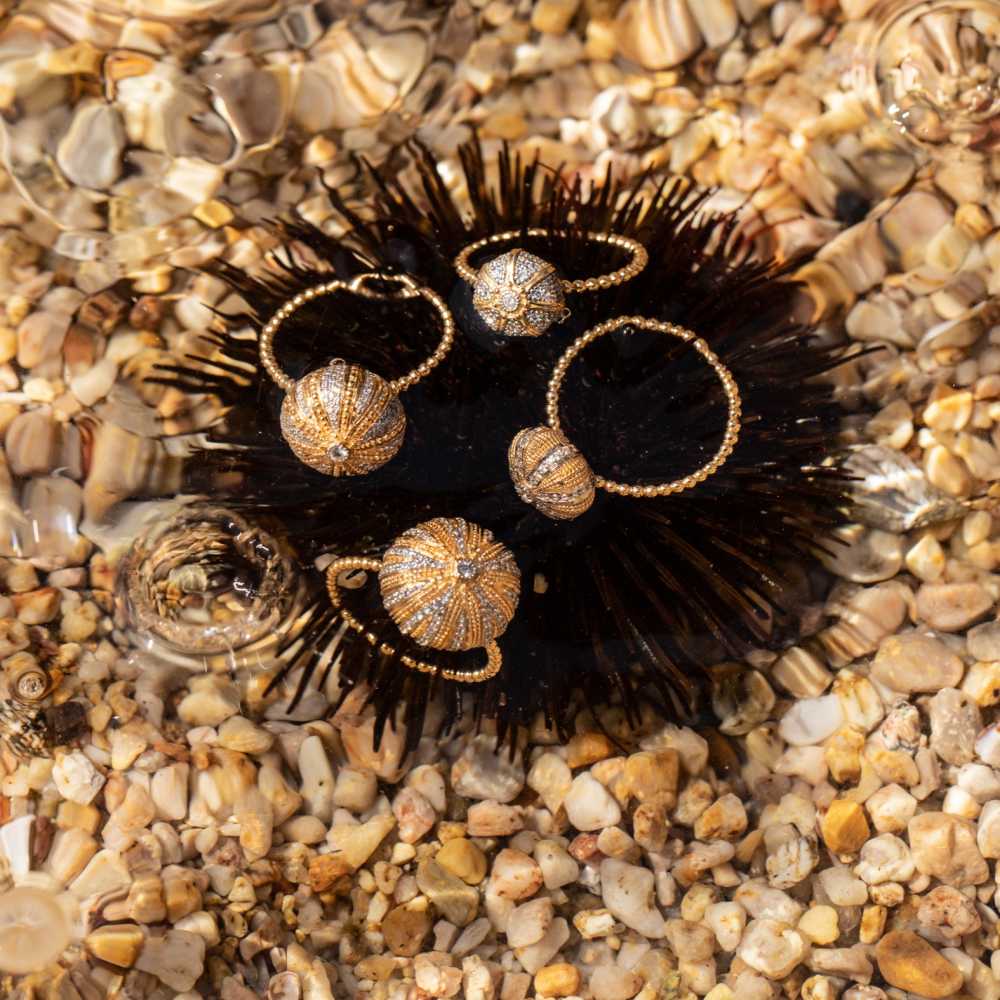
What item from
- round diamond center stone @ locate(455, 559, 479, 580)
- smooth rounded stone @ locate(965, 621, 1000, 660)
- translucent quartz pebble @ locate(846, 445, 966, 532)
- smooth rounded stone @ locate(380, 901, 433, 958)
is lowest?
smooth rounded stone @ locate(380, 901, 433, 958)

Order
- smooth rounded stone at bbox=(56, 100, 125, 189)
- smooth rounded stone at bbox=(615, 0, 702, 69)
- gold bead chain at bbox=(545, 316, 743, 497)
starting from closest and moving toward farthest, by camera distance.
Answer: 1. gold bead chain at bbox=(545, 316, 743, 497)
2. smooth rounded stone at bbox=(56, 100, 125, 189)
3. smooth rounded stone at bbox=(615, 0, 702, 69)

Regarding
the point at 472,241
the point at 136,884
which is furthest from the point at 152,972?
the point at 472,241

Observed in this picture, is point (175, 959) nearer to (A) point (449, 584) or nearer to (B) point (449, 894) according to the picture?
(B) point (449, 894)

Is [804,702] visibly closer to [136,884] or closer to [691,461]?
[691,461]

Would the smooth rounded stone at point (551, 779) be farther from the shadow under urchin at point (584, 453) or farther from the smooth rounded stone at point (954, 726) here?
the smooth rounded stone at point (954, 726)

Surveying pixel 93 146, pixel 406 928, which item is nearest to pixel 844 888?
pixel 406 928

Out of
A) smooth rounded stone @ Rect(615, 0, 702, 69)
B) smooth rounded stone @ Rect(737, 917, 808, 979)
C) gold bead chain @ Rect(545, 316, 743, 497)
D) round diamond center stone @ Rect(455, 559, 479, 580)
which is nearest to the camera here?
round diamond center stone @ Rect(455, 559, 479, 580)

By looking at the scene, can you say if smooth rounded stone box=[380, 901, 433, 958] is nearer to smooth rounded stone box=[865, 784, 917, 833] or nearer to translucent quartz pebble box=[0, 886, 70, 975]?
translucent quartz pebble box=[0, 886, 70, 975]

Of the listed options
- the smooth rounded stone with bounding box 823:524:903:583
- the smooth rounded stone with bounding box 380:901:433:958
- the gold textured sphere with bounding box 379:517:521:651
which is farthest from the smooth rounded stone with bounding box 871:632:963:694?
the smooth rounded stone with bounding box 380:901:433:958

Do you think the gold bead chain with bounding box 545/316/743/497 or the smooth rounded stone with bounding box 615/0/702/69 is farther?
the smooth rounded stone with bounding box 615/0/702/69
